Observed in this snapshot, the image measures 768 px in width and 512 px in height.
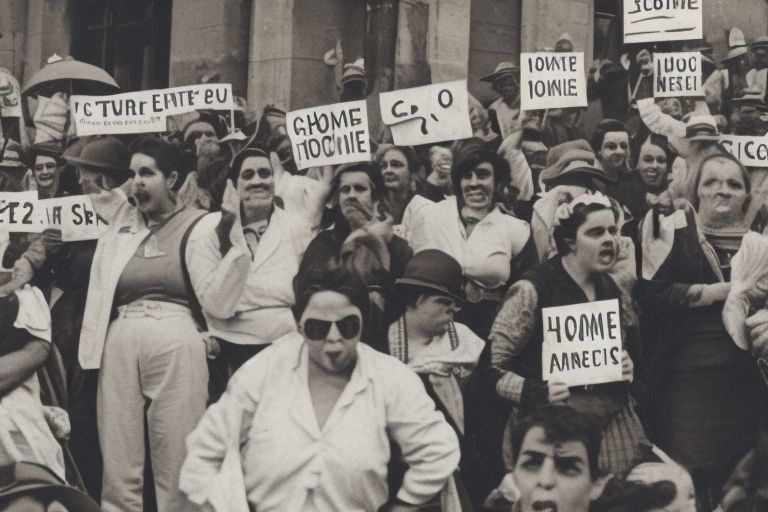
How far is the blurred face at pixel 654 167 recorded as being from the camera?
38.1ft

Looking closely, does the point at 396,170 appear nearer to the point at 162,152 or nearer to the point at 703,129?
the point at 162,152

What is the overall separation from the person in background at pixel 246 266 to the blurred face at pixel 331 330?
93 cm

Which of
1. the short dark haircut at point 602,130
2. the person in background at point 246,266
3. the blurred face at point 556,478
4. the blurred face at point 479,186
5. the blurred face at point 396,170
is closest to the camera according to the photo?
the blurred face at point 556,478

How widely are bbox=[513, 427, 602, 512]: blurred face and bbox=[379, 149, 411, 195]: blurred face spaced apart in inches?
75.3

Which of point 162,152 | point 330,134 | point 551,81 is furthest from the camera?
point 551,81

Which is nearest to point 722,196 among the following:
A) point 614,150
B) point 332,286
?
point 614,150

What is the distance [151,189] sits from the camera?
1100 centimetres

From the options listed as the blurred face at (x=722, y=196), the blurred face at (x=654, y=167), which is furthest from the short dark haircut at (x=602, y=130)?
the blurred face at (x=722, y=196)

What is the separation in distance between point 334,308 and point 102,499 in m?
1.87

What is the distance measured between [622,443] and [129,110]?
3827mm

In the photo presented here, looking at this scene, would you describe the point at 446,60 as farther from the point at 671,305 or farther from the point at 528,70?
the point at 671,305

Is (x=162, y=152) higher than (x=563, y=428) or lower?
higher

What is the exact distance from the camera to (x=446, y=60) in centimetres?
1392

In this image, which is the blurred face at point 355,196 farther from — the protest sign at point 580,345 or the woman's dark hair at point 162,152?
the protest sign at point 580,345
